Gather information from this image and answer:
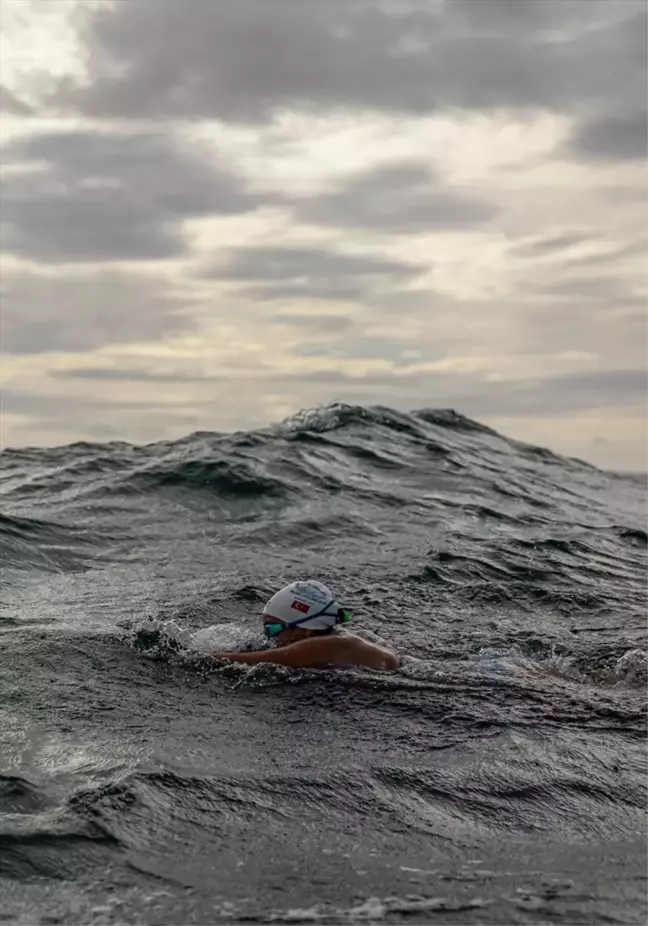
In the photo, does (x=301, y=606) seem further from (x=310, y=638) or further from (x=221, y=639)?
(x=221, y=639)

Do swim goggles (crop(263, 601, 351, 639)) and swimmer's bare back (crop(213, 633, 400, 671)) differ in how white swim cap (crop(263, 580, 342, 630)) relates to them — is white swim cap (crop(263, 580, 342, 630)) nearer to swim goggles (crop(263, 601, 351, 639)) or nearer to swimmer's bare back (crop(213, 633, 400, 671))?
swim goggles (crop(263, 601, 351, 639))

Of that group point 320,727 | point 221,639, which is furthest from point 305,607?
point 320,727

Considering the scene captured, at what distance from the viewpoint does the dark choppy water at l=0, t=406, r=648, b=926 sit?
5.25 meters

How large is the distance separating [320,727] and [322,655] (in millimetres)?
1560

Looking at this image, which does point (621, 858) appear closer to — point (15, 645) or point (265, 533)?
point (15, 645)

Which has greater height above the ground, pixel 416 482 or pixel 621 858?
pixel 416 482

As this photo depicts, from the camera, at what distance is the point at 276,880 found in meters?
5.29

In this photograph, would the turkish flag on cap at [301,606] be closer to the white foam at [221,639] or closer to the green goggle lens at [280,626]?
the green goggle lens at [280,626]

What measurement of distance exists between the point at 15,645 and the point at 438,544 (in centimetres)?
776

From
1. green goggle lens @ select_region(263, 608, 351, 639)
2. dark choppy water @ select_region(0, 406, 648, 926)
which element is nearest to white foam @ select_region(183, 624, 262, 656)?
dark choppy water @ select_region(0, 406, 648, 926)

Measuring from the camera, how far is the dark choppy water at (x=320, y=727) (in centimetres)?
525

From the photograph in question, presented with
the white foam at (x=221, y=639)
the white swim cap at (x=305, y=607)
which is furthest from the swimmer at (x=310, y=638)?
the white foam at (x=221, y=639)

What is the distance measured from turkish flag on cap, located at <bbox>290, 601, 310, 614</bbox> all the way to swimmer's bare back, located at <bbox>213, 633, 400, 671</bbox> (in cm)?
38

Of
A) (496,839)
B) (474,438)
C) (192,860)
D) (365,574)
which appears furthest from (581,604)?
(474,438)
